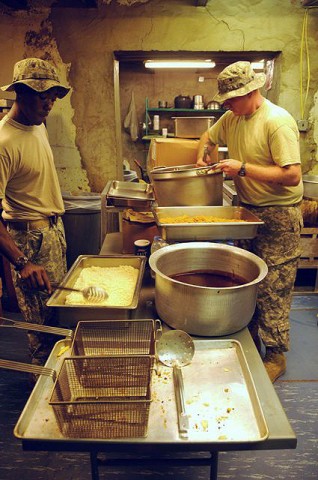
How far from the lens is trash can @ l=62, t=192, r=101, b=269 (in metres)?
4.48

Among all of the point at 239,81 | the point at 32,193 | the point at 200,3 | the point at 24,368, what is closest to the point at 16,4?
the point at 200,3

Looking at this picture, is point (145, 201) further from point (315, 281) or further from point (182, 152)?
point (315, 281)

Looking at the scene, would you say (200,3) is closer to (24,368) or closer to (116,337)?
(116,337)

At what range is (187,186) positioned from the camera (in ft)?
8.54

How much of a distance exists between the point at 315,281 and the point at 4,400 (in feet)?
12.0

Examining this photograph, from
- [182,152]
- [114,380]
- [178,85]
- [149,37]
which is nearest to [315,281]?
[182,152]

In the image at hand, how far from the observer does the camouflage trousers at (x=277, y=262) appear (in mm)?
2672

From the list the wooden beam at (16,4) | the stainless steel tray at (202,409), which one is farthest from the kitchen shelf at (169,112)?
the stainless steel tray at (202,409)

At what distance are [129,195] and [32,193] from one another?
95 cm

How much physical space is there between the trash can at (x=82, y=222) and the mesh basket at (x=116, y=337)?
318 centimetres

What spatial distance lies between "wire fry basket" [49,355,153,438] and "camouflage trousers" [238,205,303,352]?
177 centimetres

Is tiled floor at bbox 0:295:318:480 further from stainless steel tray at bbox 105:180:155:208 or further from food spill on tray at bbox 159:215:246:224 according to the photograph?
stainless steel tray at bbox 105:180:155:208

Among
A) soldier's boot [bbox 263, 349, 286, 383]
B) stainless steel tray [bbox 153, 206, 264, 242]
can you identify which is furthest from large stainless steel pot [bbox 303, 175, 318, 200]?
stainless steel tray [bbox 153, 206, 264, 242]

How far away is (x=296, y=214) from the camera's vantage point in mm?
2682
